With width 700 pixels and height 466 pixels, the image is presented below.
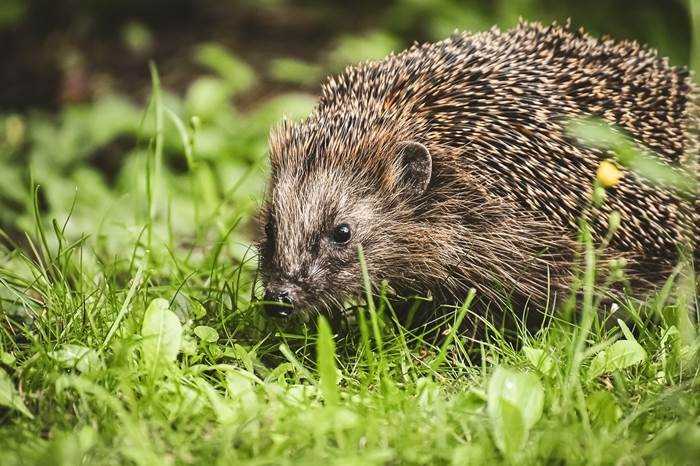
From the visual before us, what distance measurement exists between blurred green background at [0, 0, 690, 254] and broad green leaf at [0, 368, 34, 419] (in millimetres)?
2655

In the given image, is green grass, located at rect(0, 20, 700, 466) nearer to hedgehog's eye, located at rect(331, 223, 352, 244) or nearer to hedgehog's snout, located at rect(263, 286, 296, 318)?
hedgehog's snout, located at rect(263, 286, 296, 318)

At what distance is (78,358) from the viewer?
3883 millimetres

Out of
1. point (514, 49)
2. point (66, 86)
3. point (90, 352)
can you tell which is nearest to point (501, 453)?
point (90, 352)

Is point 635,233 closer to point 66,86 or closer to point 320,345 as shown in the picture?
point 320,345

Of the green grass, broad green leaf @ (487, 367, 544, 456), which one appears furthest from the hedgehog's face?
broad green leaf @ (487, 367, 544, 456)

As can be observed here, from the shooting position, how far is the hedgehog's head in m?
4.79

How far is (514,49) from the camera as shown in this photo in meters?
5.25

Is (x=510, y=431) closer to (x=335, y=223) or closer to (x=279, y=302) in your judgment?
(x=279, y=302)

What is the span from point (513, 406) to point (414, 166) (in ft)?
5.96

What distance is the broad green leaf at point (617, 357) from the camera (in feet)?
13.7

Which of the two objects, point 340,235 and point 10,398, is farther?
point 340,235

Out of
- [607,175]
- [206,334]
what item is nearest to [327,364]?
[206,334]

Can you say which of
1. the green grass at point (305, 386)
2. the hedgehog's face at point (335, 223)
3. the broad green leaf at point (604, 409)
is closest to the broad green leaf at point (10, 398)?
the green grass at point (305, 386)

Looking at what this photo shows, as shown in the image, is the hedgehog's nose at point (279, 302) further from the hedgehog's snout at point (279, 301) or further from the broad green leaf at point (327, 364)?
the broad green leaf at point (327, 364)
